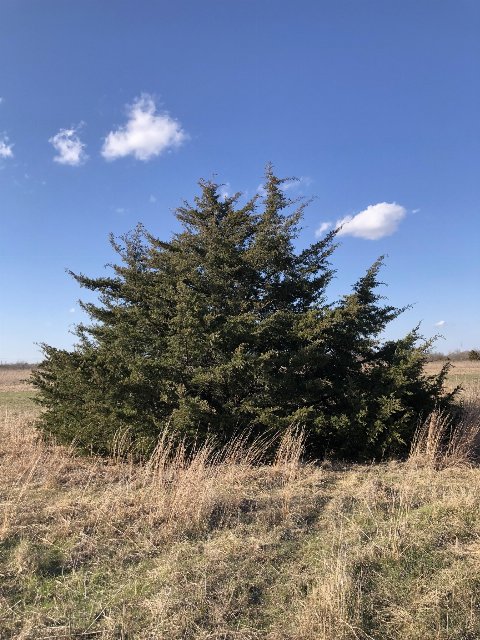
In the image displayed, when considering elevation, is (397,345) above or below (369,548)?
above

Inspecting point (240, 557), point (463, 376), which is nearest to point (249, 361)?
point (240, 557)

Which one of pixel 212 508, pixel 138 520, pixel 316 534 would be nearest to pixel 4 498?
pixel 138 520

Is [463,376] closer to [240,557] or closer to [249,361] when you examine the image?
[249,361]

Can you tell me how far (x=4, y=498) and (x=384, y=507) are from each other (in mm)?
4912

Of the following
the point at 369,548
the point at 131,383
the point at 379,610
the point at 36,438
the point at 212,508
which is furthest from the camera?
the point at 36,438

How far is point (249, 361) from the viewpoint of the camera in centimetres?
894

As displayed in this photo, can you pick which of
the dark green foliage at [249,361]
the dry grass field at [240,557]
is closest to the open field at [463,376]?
the dark green foliage at [249,361]

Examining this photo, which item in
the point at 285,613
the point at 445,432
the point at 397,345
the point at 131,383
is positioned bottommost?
the point at 285,613

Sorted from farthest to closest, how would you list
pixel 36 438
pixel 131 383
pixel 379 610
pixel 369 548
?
pixel 36 438, pixel 131 383, pixel 369 548, pixel 379 610

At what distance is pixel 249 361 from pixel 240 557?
4495 millimetres

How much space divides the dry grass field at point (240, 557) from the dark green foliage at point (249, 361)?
5.22 ft

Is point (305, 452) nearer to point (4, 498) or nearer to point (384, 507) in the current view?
point (384, 507)

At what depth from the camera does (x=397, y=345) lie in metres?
10.3

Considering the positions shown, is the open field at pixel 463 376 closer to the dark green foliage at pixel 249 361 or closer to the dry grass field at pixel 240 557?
the dark green foliage at pixel 249 361
